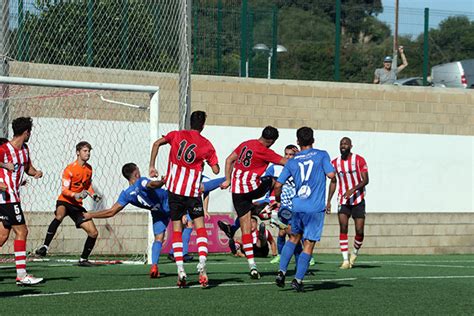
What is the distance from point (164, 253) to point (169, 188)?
8156 millimetres

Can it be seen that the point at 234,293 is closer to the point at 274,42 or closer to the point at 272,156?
the point at 272,156

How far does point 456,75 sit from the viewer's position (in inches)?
1260

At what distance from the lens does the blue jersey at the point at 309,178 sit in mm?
12211

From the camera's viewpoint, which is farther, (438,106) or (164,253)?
(438,106)

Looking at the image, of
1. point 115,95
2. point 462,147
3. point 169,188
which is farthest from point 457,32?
point 169,188

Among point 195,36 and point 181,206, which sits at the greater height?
point 195,36

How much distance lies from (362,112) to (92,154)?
7.42 meters

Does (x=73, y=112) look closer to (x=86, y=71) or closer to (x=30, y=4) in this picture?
(x=86, y=71)

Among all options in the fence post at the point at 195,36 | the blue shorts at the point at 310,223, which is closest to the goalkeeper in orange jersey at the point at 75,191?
the blue shorts at the point at 310,223

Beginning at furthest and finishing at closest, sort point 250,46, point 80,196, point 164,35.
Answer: point 250,46 < point 164,35 < point 80,196

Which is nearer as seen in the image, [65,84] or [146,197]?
[146,197]

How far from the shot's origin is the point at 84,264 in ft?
54.2

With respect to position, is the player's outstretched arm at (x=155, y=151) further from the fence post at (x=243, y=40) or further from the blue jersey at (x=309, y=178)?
the fence post at (x=243, y=40)

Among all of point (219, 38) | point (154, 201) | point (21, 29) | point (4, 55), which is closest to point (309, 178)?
point (154, 201)
